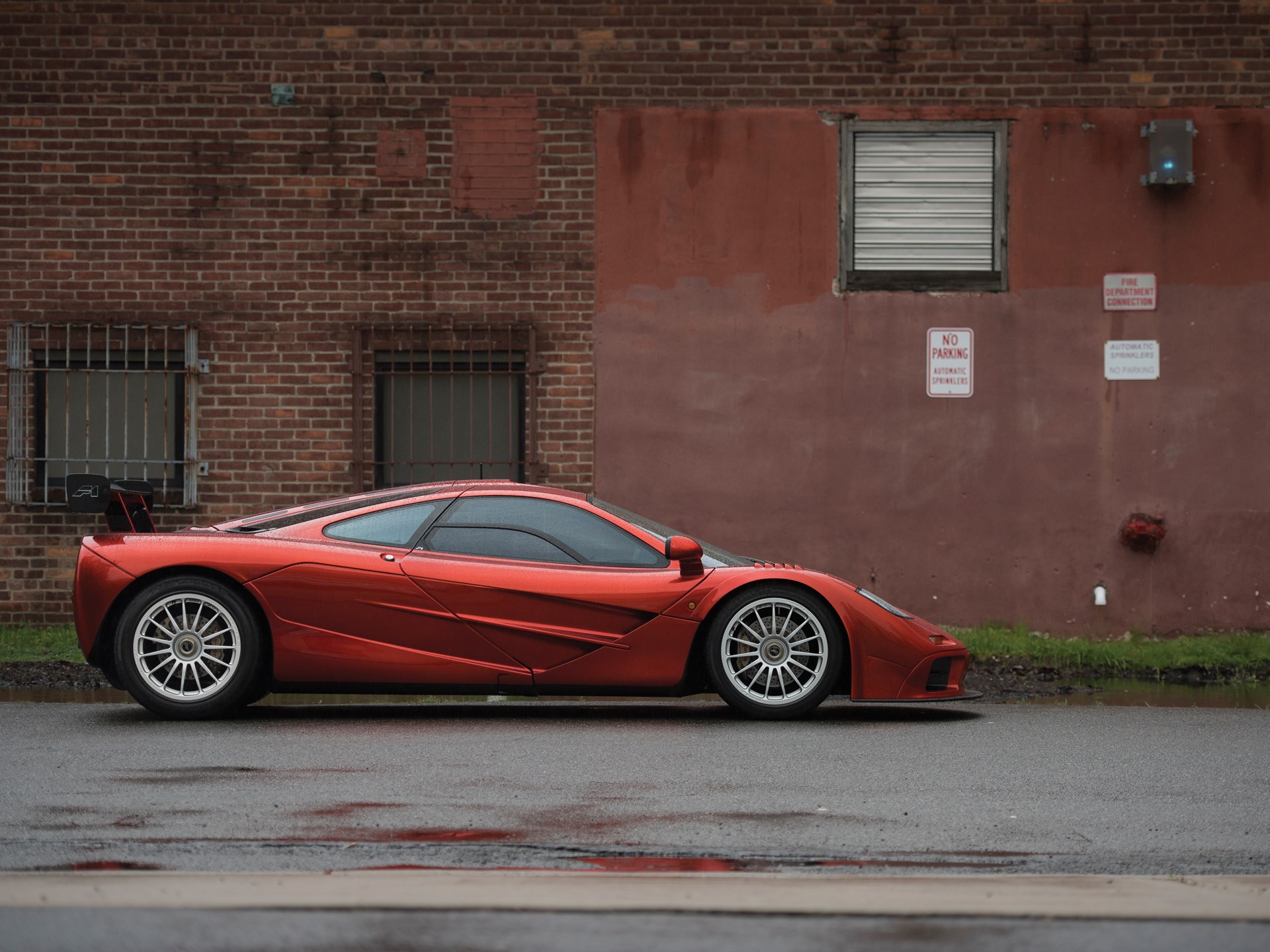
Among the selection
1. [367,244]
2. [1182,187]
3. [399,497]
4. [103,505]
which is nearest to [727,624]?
[399,497]

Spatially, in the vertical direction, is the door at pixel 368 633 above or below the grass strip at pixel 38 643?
above

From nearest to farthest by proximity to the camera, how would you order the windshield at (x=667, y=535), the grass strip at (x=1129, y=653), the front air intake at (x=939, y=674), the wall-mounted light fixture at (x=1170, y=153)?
the front air intake at (x=939, y=674) → the windshield at (x=667, y=535) → the grass strip at (x=1129, y=653) → the wall-mounted light fixture at (x=1170, y=153)

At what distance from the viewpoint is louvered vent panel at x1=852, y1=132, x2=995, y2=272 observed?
41.4 ft

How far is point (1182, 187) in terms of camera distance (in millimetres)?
12516

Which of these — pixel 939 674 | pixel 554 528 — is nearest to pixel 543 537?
pixel 554 528

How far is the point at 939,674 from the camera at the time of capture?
7961mm

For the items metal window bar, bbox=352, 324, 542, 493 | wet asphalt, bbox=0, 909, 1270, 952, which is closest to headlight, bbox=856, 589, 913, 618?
wet asphalt, bbox=0, 909, 1270, 952

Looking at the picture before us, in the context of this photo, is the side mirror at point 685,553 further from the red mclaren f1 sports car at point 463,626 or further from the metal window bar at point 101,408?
the metal window bar at point 101,408

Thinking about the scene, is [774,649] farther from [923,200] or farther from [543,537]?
[923,200]

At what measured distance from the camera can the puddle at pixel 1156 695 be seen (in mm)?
9133

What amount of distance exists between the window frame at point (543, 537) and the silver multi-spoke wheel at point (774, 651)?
19.2 inches

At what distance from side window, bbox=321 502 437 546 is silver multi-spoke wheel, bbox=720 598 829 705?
159cm

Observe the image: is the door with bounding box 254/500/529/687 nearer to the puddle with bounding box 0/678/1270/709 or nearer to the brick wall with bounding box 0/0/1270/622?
the puddle with bounding box 0/678/1270/709

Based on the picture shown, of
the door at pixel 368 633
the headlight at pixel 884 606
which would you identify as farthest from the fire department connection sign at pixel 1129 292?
the door at pixel 368 633
